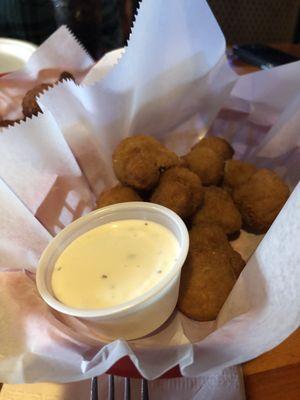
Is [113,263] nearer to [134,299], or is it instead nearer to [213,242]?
[134,299]

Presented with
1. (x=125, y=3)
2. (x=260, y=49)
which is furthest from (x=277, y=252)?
(x=125, y=3)

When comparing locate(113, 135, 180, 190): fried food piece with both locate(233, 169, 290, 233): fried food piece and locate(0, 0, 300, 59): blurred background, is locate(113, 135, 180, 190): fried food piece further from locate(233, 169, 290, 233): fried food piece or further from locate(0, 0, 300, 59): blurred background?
locate(0, 0, 300, 59): blurred background

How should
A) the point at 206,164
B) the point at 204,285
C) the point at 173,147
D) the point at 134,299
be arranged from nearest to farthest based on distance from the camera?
the point at 134,299 → the point at 204,285 → the point at 206,164 → the point at 173,147

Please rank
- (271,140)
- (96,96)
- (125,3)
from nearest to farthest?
(96,96) < (271,140) < (125,3)

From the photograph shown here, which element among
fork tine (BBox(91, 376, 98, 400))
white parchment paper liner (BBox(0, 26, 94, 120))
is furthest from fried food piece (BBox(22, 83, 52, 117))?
fork tine (BBox(91, 376, 98, 400))

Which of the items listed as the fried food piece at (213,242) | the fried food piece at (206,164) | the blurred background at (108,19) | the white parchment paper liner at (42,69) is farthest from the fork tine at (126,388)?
the blurred background at (108,19)

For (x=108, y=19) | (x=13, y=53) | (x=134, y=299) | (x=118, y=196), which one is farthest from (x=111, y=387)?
(x=108, y=19)

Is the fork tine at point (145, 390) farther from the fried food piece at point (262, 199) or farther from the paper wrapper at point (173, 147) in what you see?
the fried food piece at point (262, 199)

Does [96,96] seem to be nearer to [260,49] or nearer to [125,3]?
[260,49]
